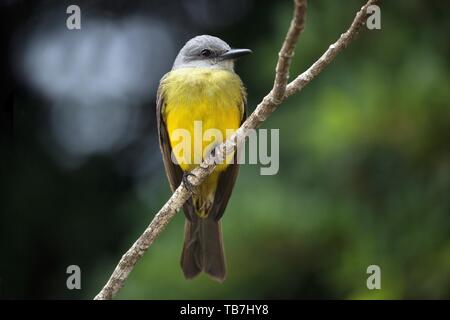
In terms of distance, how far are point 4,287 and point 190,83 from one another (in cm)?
153

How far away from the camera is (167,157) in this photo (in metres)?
4.27

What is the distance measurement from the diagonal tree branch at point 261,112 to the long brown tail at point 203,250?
2.28ft

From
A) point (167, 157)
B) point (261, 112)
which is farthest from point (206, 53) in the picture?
point (261, 112)

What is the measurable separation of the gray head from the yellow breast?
63 millimetres

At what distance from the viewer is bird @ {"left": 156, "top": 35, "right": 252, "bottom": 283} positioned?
159 inches

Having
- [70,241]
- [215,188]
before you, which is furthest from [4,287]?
[215,188]

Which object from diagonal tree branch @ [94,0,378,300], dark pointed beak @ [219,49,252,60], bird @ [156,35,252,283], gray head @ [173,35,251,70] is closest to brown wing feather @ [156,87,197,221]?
bird @ [156,35,252,283]

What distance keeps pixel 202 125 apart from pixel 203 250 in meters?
0.72

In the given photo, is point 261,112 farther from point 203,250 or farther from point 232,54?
point 203,250

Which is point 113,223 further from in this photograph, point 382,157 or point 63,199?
point 382,157

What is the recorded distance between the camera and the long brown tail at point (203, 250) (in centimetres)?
405

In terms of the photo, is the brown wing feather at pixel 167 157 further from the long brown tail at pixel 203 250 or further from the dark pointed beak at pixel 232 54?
the dark pointed beak at pixel 232 54

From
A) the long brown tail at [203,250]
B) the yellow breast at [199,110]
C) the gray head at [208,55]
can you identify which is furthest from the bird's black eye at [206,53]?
the long brown tail at [203,250]

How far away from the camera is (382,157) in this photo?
402cm
